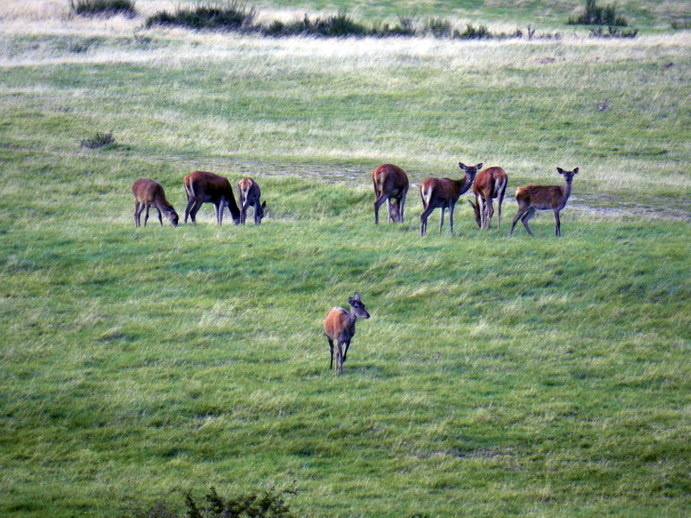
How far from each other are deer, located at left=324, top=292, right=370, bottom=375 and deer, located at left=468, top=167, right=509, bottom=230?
7.72 m

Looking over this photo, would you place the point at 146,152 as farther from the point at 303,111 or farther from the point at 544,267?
the point at 544,267

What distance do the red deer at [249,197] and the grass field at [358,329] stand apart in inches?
26.3

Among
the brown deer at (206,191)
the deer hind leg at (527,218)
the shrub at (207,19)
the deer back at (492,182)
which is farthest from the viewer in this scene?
the shrub at (207,19)

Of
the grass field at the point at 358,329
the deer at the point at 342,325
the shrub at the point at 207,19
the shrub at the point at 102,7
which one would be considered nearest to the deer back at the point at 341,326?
the deer at the point at 342,325

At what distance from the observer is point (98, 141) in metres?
30.8

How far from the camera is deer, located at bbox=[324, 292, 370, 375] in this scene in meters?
13.2

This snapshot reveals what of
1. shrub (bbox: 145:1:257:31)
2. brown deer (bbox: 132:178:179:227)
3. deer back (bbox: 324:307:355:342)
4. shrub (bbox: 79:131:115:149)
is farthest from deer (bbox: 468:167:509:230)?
shrub (bbox: 145:1:257:31)

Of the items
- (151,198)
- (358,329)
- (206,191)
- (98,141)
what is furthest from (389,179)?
(98,141)

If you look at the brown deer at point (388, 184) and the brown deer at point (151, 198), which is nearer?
the brown deer at point (388, 184)

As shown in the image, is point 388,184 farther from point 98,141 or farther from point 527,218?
point 98,141

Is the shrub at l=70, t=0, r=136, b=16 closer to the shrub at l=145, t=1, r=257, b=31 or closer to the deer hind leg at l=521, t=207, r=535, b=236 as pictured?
the shrub at l=145, t=1, r=257, b=31

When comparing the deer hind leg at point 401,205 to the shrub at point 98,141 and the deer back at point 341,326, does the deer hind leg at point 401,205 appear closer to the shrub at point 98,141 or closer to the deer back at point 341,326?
the deer back at point 341,326

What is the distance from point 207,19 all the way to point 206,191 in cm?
3521

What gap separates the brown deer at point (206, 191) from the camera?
21.5 m
